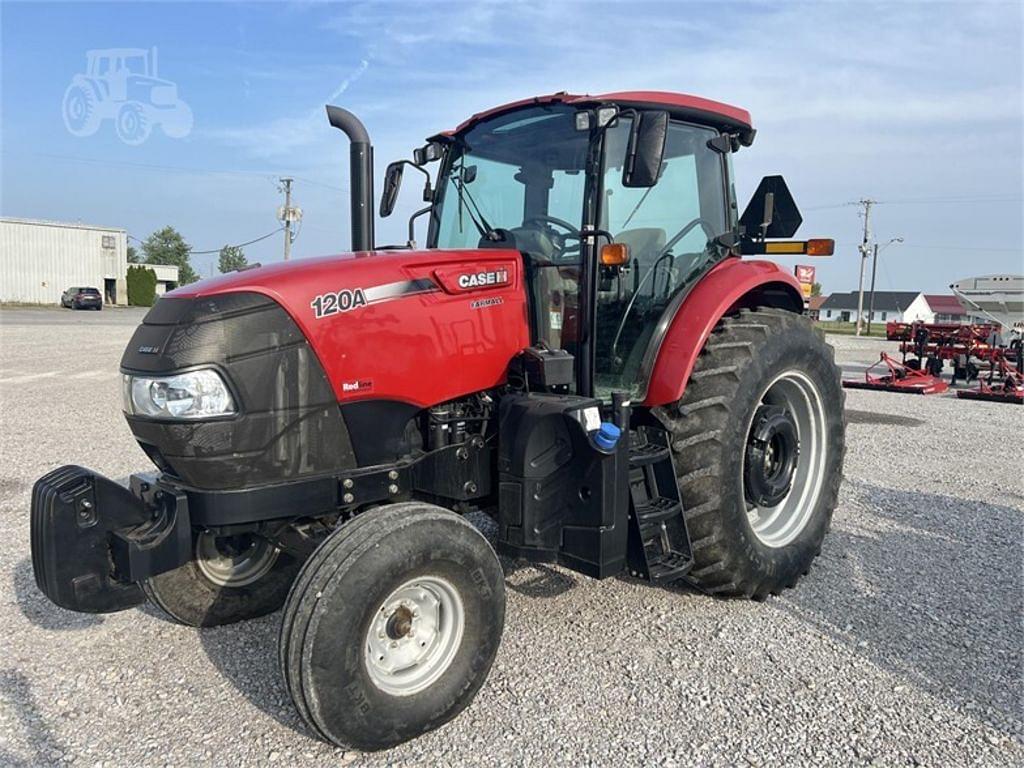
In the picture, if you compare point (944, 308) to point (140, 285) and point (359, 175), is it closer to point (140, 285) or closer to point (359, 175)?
point (140, 285)

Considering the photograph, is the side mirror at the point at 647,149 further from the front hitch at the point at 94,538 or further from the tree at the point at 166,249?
the tree at the point at 166,249

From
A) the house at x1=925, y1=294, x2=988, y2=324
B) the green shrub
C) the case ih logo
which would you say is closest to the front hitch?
the case ih logo

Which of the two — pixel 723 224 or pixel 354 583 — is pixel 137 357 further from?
pixel 723 224

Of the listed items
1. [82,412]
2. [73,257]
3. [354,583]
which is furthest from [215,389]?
[73,257]

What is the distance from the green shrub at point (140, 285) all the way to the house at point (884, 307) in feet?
226

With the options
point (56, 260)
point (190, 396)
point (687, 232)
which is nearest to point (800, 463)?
point (687, 232)

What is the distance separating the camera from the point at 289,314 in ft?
8.35

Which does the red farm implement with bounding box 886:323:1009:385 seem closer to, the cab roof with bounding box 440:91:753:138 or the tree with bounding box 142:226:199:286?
the cab roof with bounding box 440:91:753:138

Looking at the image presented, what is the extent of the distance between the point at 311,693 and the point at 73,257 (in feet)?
169

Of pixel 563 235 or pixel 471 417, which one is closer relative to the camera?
pixel 471 417

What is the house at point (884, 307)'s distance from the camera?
85.9 metres

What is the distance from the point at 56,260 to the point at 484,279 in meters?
50.7

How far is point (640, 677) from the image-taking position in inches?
116

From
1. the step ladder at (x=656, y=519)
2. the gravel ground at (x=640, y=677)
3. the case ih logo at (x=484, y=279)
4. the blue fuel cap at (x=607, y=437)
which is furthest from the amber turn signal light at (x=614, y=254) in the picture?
the gravel ground at (x=640, y=677)
